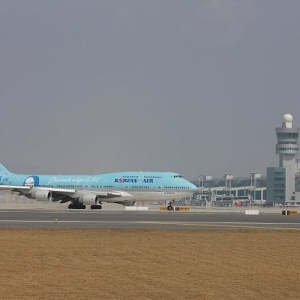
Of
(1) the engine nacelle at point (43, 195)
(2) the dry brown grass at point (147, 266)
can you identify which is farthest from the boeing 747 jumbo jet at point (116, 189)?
(2) the dry brown grass at point (147, 266)

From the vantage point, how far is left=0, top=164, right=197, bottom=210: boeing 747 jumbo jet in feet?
324

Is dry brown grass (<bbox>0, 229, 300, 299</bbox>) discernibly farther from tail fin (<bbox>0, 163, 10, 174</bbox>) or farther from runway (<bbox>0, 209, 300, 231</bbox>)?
tail fin (<bbox>0, 163, 10, 174</bbox>)

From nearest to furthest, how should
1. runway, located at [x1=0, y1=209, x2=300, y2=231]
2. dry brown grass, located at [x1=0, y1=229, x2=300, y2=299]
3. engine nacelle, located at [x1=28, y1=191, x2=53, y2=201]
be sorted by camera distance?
dry brown grass, located at [x1=0, y1=229, x2=300, y2=299]
runway, located at [x1=0, y1=209, x2=300, y2=231]
engine nacelle, located at [x1=28, y1=191, x2=53, y2=201]

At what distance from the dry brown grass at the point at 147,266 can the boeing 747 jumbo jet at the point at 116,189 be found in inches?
2173

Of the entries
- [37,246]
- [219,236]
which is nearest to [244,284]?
[37,246]

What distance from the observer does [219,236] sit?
140ft

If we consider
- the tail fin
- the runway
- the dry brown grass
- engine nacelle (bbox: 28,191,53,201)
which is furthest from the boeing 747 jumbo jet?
the dry brown grass

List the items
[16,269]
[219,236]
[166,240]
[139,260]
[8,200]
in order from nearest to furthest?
[16,269]
[139,260]
[166,240]
[219,236]
[8,200]

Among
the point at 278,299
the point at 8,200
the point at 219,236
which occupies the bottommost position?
the point at 278,299

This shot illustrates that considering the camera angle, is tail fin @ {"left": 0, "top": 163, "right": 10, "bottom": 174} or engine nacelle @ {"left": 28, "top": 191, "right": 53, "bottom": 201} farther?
tail fin @ {"left": 0, "top": 163, "right": 10, "bottom": 174}

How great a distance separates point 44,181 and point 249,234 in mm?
61364

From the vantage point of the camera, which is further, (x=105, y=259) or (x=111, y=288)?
(x=105, y=259)

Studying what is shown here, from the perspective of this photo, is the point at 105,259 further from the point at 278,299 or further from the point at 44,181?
the point at 44,181

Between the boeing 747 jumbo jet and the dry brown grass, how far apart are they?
55188 millimetres
